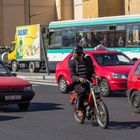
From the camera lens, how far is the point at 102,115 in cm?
1105

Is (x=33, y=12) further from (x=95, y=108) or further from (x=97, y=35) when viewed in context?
(x=95, y=108)

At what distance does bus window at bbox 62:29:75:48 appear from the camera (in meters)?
31.4

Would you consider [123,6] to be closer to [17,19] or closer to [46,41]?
[46,41]

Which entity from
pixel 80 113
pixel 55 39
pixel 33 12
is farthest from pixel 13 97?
pixel 33 12

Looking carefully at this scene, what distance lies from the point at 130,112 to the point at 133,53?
1314 cm

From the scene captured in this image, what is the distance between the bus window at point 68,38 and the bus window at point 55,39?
0.45m

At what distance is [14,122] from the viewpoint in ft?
41.0

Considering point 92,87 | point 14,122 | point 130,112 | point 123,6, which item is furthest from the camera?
point 123,6

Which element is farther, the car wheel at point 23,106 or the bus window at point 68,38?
the bus window at point 68,38

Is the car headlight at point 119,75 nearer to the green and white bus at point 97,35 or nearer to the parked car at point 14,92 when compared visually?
the parked car at point 14,92

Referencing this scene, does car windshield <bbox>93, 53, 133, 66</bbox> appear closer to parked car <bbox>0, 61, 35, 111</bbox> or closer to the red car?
the red car

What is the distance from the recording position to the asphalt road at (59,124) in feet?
34.0

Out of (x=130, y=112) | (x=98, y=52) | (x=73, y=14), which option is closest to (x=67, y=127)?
(x=130, y=112)

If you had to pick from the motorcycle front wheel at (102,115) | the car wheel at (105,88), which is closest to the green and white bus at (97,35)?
the car wheel at (105,88)
